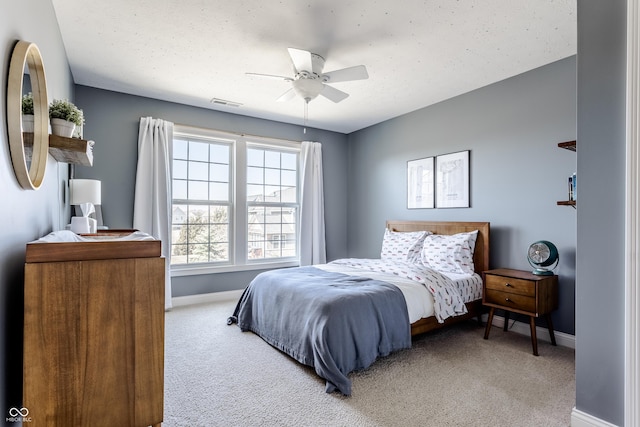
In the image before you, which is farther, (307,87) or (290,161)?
(290,161)

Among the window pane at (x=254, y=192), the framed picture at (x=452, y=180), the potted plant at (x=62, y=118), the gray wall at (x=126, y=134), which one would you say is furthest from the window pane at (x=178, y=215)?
the framed picture at (x=452, y=180)

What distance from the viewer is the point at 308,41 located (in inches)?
108

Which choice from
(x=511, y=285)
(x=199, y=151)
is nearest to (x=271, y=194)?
(x=199, y=151)

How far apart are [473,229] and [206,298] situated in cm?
353

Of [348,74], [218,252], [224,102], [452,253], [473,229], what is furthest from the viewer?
[218,252]

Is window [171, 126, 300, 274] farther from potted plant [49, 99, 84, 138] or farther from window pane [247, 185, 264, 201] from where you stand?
potted plant [49, 99, 84, 138]

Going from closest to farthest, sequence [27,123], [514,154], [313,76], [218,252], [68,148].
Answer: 1. [27,123]
2. [68,148]
3. [313,76]
4. [514,154]
5. [218,252]

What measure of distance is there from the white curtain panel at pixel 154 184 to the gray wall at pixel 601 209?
4046 millimetres

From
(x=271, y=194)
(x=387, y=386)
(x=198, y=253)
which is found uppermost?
(x=271, y=194)

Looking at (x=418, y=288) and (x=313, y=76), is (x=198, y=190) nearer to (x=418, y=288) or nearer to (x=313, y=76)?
(x=313, y=76)

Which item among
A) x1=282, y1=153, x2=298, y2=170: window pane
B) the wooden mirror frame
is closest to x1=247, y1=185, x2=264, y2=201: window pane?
x1=282, y1=153, x2=298, y2=170: window pane

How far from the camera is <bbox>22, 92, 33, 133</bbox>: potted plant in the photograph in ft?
4.82

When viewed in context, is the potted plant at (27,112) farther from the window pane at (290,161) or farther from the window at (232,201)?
the window pane at (290,161)

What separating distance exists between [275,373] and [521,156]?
3.17 m
